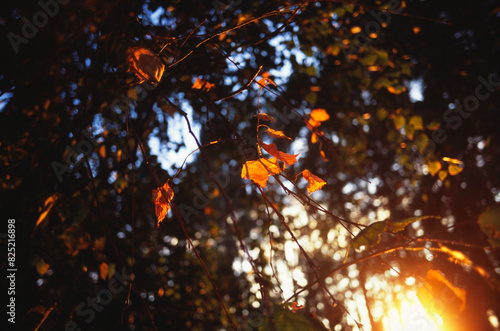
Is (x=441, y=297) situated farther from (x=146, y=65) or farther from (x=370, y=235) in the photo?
(x=146, y=65)

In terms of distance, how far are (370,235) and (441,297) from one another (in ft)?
0.72

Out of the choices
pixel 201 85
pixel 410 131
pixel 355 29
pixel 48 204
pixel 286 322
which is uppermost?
pixel 355 29

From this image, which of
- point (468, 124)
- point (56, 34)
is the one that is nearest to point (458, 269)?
point (468, 124)

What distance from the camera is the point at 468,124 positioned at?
12.8 ft

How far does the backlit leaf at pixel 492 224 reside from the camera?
0.52m

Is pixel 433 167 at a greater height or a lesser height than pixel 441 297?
greater

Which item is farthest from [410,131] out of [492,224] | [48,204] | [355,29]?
[48,204]

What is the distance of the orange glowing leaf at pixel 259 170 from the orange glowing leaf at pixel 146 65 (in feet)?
1.36

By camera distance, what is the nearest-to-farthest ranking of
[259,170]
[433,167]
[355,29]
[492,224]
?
[492,224] → [259,170] → [433,167] → [355,29]

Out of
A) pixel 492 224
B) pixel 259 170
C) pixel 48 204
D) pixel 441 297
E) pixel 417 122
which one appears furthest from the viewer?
pixel 417 122

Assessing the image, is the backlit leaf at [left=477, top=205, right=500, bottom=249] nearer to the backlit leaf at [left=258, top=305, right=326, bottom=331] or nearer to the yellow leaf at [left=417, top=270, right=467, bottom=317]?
the yellow leaf at [left=417, top=270, right=467, bottom=317]

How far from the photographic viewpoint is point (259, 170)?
35.0 inches

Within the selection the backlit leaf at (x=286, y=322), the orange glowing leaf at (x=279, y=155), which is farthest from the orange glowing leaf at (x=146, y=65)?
the backlit leaf at (x=286, y=322)

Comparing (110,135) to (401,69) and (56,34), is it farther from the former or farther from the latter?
(401,69)
